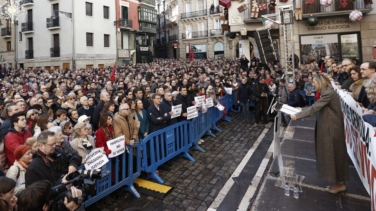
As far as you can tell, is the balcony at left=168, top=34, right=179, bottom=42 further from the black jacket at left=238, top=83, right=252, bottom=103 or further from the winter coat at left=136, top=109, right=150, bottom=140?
the winter coat at left=136, top=109, right=150, bottom=140

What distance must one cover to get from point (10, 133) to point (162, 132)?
2864 mm

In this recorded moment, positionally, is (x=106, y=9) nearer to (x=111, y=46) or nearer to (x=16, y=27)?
(x=111, y=46)

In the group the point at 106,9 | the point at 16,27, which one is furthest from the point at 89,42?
the point at 16,27

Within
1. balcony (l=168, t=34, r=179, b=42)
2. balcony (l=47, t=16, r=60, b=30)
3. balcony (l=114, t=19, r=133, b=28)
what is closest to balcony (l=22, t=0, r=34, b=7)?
balcony (l=47, t=16, r=60, b=30)

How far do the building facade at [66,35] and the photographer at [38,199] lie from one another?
27.3 metres

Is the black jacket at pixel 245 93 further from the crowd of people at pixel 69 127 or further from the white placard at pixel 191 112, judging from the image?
the white placard at pixel 191 112

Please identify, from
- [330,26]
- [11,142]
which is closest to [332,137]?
[11,142]

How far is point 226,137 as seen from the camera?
8727mm

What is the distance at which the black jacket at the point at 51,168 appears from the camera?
3.25m

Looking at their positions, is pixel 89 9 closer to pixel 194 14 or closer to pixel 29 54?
pixel 29 54

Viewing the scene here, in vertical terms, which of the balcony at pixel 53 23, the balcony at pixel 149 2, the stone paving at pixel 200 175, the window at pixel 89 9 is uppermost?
the balcony at pixel 149 2

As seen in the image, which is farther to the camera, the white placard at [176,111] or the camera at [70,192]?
the white placard at [176,111]

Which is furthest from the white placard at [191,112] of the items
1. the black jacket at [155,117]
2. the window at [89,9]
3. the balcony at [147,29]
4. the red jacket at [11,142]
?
the balcony at [147,29]

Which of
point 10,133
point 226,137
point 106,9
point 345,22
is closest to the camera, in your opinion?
point 10,133
